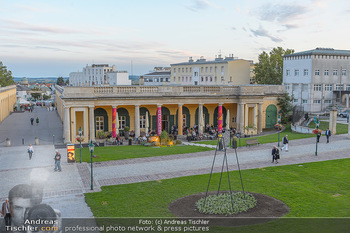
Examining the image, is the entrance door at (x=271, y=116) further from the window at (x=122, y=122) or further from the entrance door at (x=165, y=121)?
the window at (x=122, y=122)

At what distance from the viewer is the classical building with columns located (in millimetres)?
38844

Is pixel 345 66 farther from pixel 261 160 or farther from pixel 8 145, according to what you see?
pixel 8 145

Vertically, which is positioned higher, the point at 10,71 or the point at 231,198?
the point at 10,71

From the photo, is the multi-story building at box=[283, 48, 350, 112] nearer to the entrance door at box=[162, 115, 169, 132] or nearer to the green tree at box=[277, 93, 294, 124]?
the green tree at box=[277, 93, 294, 124]

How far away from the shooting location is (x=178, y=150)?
31.2 m

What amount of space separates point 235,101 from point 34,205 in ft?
118

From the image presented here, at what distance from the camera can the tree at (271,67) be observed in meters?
70.0

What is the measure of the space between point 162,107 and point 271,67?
3385cm

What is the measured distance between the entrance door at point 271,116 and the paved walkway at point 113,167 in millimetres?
13531

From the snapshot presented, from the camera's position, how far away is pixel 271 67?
70125 millimetres

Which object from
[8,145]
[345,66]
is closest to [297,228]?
[8,145]

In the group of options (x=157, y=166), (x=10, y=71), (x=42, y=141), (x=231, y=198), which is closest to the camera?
(x=231, y=198)

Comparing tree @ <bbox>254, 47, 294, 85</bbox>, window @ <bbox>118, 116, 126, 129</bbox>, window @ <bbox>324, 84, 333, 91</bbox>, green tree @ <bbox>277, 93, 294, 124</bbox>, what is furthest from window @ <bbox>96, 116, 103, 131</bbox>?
tree @ <bbox>254, 47, 294, 85</bbox>

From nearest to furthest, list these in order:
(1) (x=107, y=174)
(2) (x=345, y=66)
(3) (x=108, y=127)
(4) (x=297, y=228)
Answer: (4) (x=297, y=228), (1) (x=107, y=174), (3) (x=108, y=127), (2) (x=345, y=66)
